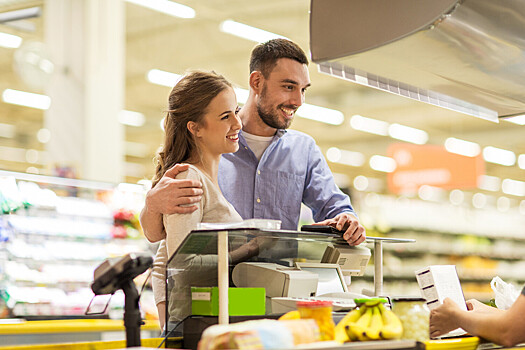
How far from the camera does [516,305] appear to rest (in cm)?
219

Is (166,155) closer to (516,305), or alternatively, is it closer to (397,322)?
(397,322)

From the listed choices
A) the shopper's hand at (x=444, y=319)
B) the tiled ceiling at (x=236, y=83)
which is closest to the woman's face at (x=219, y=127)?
the shopper's hand at (x=444, y=319)

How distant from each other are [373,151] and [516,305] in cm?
1621

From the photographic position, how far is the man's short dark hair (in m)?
3.28

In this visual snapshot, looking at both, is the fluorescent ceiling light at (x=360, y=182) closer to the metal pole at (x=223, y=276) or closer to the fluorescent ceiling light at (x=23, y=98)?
the fluorescent ceiling light at (x=23, y=98)

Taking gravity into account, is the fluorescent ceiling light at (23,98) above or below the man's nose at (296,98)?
above

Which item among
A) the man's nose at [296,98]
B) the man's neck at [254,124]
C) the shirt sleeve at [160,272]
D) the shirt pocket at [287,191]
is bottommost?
the shirt sleeve at [160,272]

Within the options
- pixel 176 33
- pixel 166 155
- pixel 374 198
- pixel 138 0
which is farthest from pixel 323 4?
pixel 176 33

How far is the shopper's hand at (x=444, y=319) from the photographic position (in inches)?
92.3

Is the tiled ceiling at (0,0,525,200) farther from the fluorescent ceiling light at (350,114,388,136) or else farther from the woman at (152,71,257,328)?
the woman at (152,71,257,328)

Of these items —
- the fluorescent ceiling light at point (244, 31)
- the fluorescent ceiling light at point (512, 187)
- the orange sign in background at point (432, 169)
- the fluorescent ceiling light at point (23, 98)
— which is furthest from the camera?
the fluorescent ceiling light at point (512, 187)

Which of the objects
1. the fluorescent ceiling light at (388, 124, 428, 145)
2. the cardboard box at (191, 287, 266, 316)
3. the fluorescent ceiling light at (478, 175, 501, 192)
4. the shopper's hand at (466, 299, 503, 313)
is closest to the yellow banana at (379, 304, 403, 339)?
the cardboard box at (191, 287, 266, 316)

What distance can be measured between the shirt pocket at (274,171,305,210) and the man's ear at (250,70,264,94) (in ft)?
1.51

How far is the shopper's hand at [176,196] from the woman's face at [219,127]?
0.86 feet
